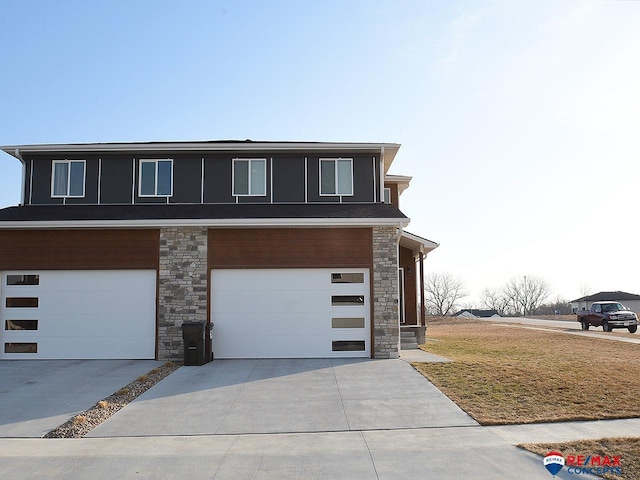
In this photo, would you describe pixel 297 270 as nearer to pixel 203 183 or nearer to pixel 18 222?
pixel 203 183

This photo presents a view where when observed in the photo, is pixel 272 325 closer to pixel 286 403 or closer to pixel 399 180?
pixel 286 403

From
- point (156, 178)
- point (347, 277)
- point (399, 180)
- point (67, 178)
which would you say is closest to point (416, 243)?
point (399, 180)

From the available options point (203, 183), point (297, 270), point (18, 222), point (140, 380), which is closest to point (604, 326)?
point (297, 270)

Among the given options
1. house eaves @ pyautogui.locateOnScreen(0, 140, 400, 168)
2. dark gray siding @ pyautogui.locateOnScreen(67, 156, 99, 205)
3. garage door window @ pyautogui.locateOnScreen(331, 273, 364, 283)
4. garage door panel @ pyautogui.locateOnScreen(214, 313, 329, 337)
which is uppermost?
house eaves @ pyautogui.locateOnScreen(0, 140, 400, 168)

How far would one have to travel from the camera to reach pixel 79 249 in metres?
15.1

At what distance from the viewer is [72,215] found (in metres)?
15.4

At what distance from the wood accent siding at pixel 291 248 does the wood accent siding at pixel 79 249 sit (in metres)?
1.94

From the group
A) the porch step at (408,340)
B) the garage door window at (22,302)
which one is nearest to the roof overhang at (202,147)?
the garage door window at (22,302)

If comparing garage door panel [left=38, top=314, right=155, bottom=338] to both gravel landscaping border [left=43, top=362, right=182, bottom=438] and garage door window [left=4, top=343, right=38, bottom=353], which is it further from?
gravel landscaping border [left=43, top=362, right=182, bottom=438]

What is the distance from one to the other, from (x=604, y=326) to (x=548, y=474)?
24.1 meters

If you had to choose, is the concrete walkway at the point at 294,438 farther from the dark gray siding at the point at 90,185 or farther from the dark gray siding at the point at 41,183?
the dark gray siding at the point at 41,183

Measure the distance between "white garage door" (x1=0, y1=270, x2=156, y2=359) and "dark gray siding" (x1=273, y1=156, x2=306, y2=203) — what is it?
4.56 m

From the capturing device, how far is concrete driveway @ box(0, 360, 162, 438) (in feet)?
29.4

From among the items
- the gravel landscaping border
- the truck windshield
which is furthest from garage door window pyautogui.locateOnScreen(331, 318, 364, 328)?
the truck windshield
